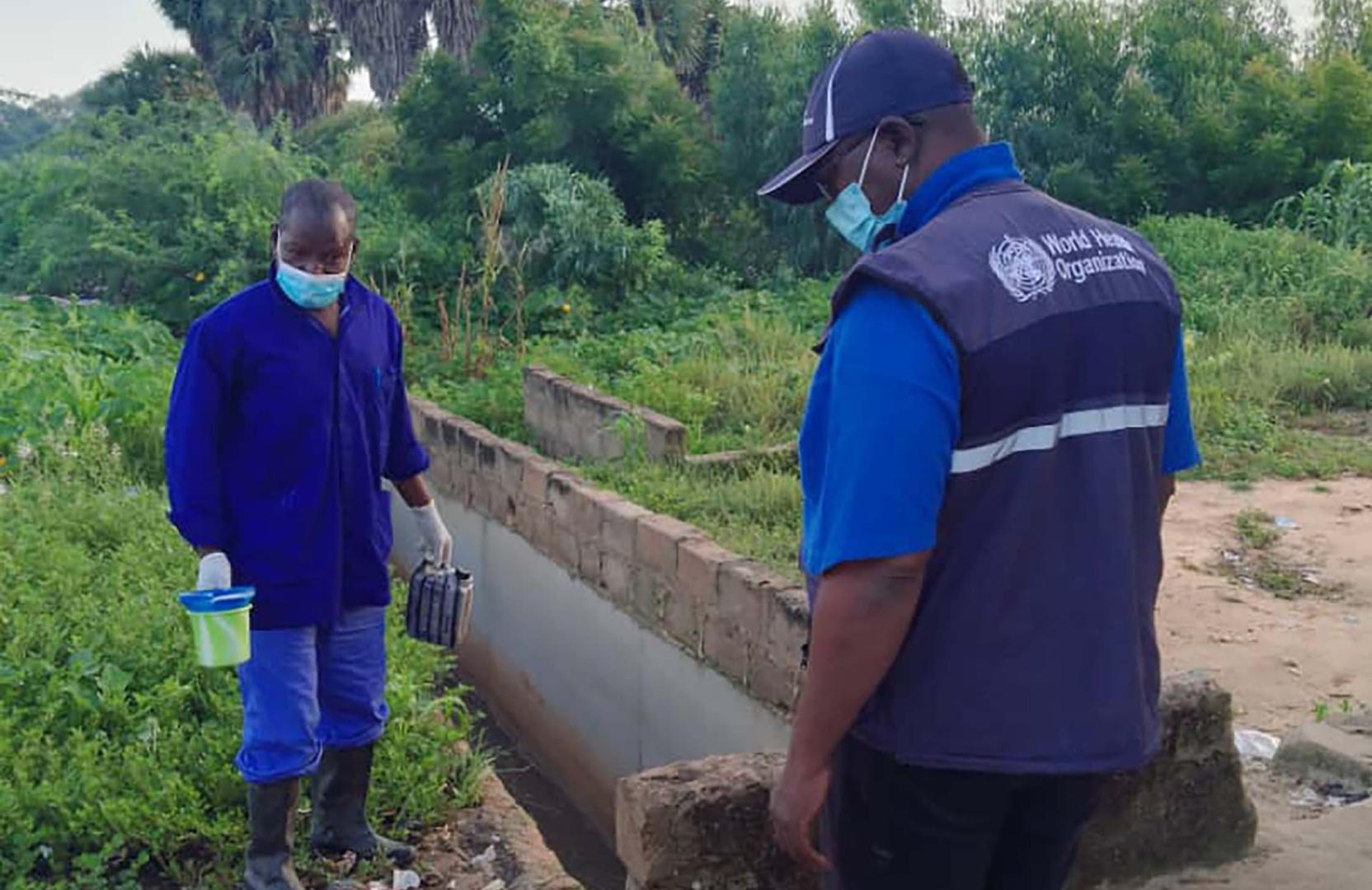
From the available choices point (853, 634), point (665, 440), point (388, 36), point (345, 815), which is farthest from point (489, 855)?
point (388, 36)

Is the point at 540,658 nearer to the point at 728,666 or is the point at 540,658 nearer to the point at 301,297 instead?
the point at 728,666

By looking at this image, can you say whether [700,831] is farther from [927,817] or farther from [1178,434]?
[1178,434]

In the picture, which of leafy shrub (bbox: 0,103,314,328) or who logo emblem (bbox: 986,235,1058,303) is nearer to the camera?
who logo emblem (bbox: 986,235,1058,303)

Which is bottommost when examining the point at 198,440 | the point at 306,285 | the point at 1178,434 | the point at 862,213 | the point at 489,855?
the point at 489,855

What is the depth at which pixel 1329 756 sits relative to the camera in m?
4.01

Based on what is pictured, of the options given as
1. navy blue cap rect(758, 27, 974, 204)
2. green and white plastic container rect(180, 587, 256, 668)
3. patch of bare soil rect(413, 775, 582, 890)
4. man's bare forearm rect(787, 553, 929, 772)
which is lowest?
patch of bare soil rect(413, 775, 582, 890)

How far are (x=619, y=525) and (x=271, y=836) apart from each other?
108 inches

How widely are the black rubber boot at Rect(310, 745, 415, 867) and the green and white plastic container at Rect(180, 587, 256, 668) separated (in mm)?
613

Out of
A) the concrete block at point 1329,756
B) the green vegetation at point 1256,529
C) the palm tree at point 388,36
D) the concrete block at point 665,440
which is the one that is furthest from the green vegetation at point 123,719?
the palm tree at point 388,36

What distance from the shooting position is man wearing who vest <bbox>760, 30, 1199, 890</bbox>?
177 cm

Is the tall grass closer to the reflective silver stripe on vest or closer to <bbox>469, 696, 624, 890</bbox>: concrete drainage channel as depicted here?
<bbox>469, 696, 624, 890</bbox>: concrete drainage channel

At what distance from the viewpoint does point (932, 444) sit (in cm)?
174

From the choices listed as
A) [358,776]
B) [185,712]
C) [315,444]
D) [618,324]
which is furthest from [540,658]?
[618,324]

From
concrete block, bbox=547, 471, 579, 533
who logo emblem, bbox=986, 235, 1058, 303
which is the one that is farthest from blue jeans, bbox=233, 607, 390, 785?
concrete block, bbox=547, 471, 579, 533
